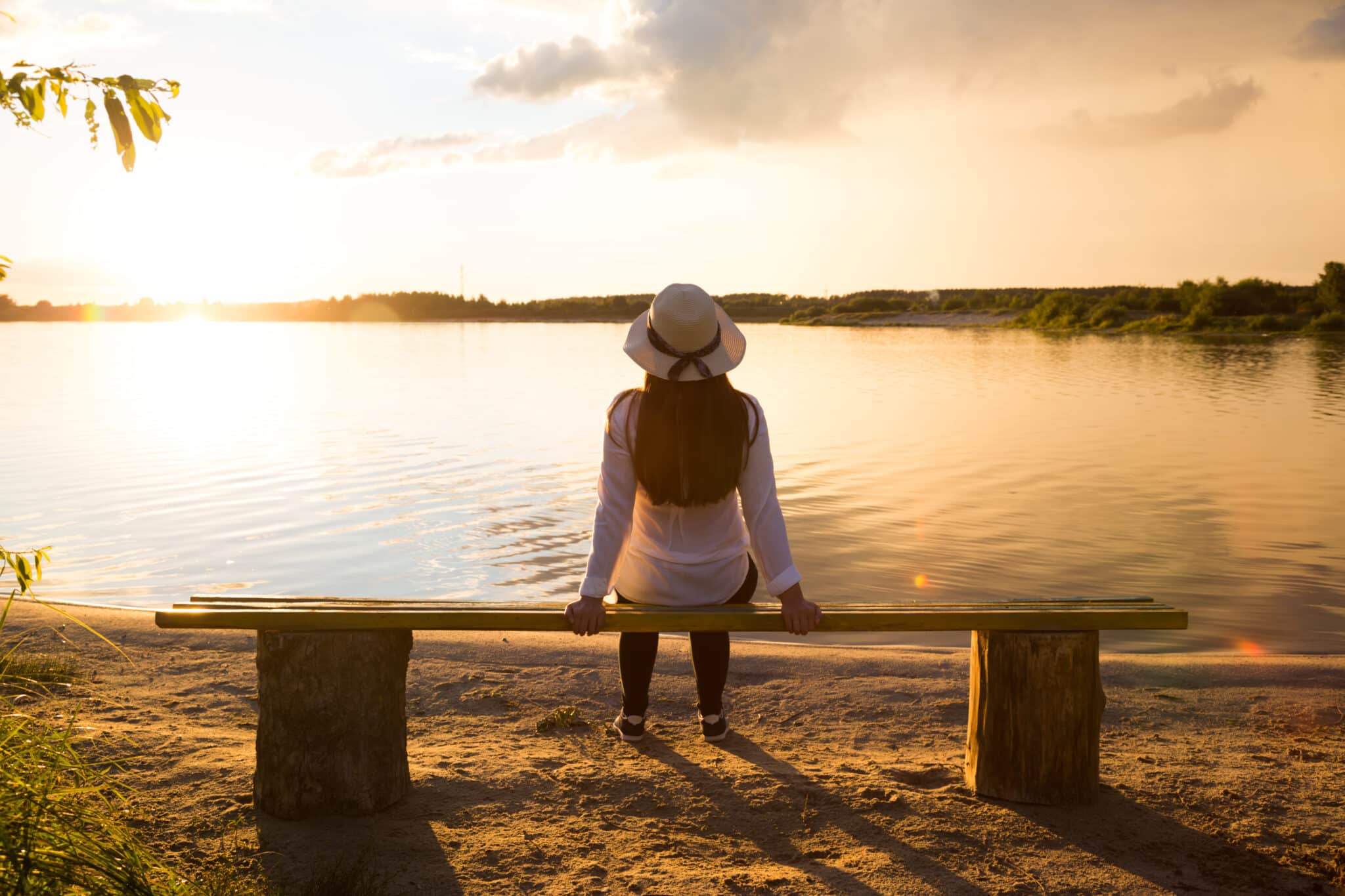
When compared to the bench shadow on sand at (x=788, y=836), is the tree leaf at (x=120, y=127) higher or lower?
higher

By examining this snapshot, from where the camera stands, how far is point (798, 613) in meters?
3.84

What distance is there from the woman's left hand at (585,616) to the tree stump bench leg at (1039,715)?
153 cm

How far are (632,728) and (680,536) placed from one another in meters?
1.08

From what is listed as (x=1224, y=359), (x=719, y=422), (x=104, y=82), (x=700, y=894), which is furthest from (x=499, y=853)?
(x=1224, y=359)

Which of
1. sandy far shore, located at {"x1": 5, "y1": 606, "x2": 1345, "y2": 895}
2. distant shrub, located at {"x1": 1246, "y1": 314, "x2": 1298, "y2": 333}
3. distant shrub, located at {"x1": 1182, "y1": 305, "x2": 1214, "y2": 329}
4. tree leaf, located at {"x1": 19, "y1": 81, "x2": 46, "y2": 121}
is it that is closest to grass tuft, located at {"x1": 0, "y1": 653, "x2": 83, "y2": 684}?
sandy far shore, located at {"x1": 5, "y1": 606, "x2": 1345, "y2": 895}

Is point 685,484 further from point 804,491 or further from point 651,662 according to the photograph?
point 804,491

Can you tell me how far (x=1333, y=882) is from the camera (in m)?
3.44

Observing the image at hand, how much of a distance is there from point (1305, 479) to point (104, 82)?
15.4 meters

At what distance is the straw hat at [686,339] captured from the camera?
393cm

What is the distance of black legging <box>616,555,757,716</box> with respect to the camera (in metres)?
4.60

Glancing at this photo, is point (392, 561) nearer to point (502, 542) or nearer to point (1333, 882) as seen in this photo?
point (502, 542)

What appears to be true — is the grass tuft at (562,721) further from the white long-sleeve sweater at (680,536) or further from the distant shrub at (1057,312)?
the distant shrub at (1057,312)

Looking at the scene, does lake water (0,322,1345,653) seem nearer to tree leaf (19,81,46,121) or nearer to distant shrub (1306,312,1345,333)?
tree leaf (19,81,46,121)

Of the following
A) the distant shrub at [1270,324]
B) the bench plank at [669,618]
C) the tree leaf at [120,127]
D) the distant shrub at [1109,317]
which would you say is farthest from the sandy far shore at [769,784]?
the distant shrub at [1109,317]
